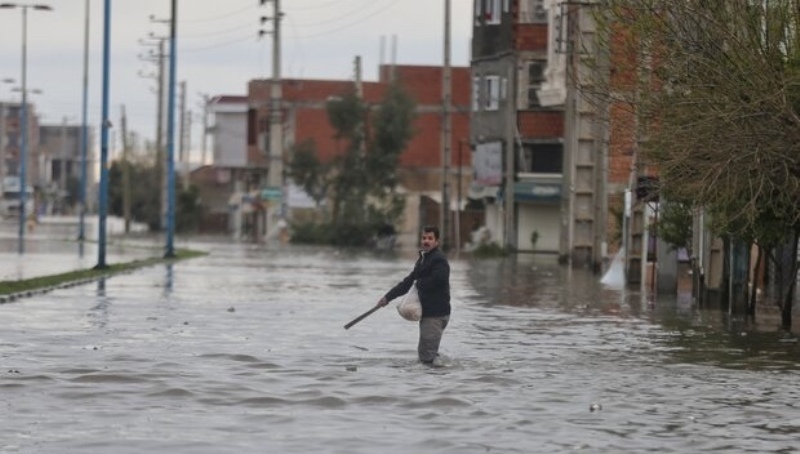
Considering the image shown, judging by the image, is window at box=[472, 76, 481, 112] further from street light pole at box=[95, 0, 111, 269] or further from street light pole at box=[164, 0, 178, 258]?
street light pole at box=[95, 0, 111, 269]

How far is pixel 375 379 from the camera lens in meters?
20.5

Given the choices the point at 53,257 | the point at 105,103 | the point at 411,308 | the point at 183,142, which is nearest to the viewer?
the point at 411,308

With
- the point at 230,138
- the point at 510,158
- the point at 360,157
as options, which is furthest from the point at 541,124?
the point at 230,138

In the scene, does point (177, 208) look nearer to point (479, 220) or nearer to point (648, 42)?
point (479, 220)

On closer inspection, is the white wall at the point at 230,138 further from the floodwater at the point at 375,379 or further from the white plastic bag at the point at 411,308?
the white plastic bag at the point at 411,308

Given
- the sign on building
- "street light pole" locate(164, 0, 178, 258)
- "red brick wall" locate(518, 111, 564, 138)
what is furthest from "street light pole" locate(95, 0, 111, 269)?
the sign on building

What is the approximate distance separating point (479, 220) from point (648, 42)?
227 feet

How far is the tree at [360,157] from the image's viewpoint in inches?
4028

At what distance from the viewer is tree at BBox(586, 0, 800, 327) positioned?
2461 cm

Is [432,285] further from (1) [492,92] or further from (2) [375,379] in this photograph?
(1) [492,92]

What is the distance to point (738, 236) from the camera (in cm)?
3036

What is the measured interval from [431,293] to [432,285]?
0.29 ft

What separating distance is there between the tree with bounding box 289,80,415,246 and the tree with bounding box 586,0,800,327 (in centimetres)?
7348

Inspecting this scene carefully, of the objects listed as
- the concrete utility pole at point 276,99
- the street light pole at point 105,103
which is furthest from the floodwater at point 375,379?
the concrete utility pole at point 276,99
